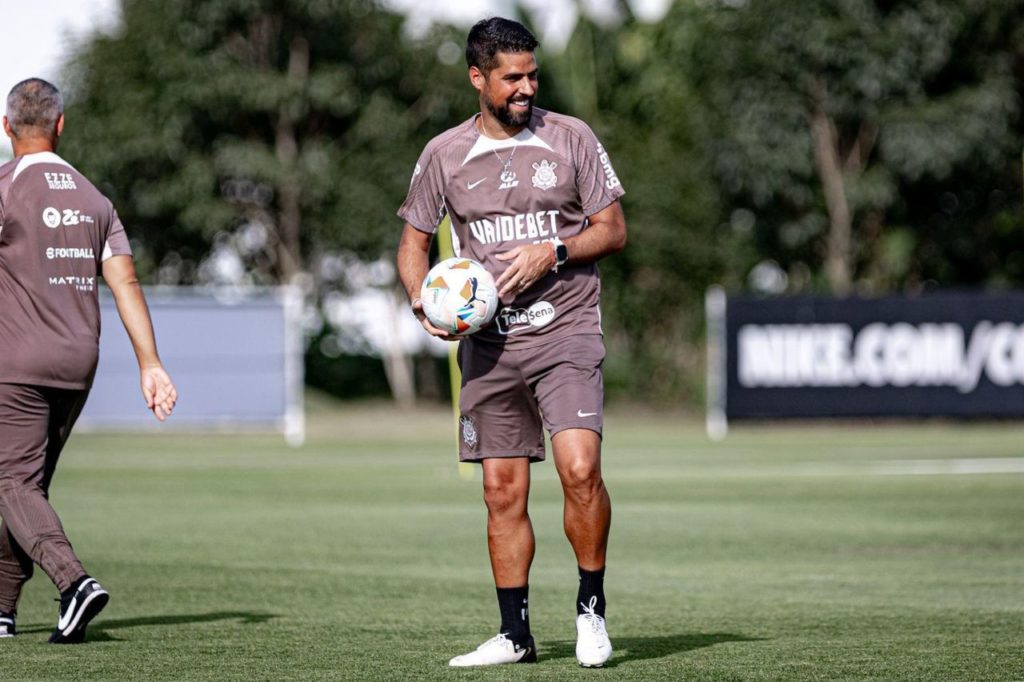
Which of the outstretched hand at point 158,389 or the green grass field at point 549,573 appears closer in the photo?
the green grass field at point 549,573

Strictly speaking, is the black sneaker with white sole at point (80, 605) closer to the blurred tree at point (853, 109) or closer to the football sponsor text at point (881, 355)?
the football sponsor text at point (881, 355)

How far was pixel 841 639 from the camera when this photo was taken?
24.1 feet

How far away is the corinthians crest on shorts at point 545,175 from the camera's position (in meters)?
6.66

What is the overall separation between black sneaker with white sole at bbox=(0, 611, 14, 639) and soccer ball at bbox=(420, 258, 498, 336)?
7.81 ft

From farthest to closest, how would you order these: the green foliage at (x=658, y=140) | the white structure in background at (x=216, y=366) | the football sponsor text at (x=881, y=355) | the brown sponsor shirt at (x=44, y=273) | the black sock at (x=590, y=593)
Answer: the green foliage at (x=658, y=140) → the white structure in background at (x=216, y=366) → the football sponsor text at (x=881, y=355) → the brown sponsor shirt at (x=44, y=273) → the black sock at (x=590, y=593)

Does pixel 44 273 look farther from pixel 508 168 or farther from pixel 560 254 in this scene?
pixel 560 254

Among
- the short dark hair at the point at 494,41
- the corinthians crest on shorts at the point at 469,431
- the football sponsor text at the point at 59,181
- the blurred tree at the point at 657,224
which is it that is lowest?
the corinthians crest on shorts at the point at 469,431

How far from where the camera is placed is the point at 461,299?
21.2ft

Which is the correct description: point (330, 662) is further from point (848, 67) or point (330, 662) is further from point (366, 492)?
point (848, 67)

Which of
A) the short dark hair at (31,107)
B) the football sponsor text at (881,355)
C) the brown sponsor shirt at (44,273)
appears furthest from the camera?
the football sponsor text at (881,355)

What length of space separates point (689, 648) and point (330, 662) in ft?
4.79

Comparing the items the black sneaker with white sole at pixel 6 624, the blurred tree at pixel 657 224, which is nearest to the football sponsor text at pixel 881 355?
the blurred tree at pixel 657 224

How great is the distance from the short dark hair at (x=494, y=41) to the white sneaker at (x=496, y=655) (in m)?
2.15

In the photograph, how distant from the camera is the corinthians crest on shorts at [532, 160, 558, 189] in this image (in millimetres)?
6656
